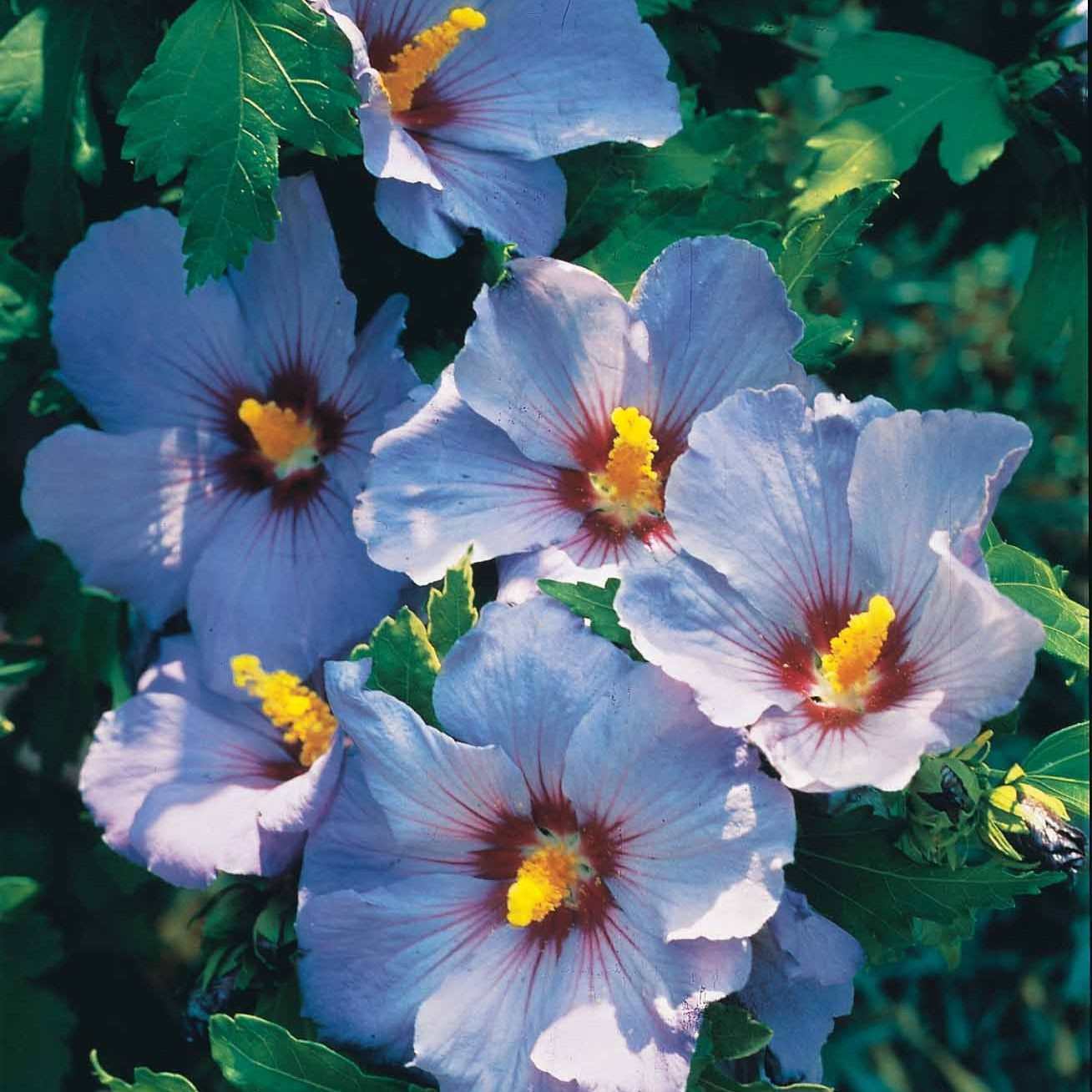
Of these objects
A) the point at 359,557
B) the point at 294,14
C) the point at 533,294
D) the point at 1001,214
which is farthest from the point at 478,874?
the point at 1001,214

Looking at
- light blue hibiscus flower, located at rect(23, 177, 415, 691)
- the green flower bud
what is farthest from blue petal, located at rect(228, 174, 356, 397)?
the green flower bud

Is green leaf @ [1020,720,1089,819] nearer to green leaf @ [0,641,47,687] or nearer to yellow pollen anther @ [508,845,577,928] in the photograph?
yellow pollen anther @ [508,845,577,928]

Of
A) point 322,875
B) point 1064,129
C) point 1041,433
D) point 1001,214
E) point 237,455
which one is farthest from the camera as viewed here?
point 1041,433

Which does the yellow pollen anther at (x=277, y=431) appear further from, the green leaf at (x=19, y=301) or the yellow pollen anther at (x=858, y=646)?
the yellow pollen anther at (x=858, y=646)

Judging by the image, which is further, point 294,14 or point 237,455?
point 237,455

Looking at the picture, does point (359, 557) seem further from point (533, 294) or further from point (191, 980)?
point (191, 980)

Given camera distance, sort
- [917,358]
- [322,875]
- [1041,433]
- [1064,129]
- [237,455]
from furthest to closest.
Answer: [917,358] → [1041,433] → [1064,129] → [237,455] → [322,875]
